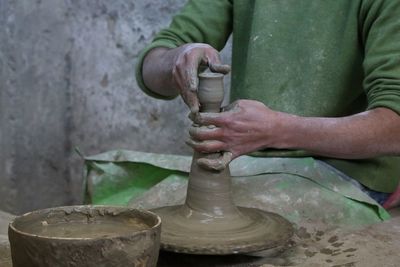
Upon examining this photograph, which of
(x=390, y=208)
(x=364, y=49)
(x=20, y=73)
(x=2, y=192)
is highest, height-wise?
(x=364, y=49)

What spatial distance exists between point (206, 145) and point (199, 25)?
962mm

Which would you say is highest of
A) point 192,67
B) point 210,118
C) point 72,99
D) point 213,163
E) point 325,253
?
point 192,67

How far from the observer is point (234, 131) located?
2.24m

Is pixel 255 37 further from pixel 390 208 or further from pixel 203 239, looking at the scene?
pixel 203 239

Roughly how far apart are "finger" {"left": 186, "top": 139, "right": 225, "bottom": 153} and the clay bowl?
38cm

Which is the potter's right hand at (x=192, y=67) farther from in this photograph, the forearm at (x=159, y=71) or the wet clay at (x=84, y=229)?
the wet clay at (x=84, y=229)

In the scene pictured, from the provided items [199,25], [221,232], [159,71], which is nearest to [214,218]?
[221,232]

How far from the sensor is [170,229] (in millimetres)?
2090

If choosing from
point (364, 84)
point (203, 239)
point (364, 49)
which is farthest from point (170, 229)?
point (364, 49)

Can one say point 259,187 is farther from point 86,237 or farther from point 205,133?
point 86,237

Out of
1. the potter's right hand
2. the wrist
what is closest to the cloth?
the wrist

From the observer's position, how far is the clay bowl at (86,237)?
1620 mm

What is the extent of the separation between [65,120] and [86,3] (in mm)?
555

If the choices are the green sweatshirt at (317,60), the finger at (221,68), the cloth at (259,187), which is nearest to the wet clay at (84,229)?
the finger at (221,68)
